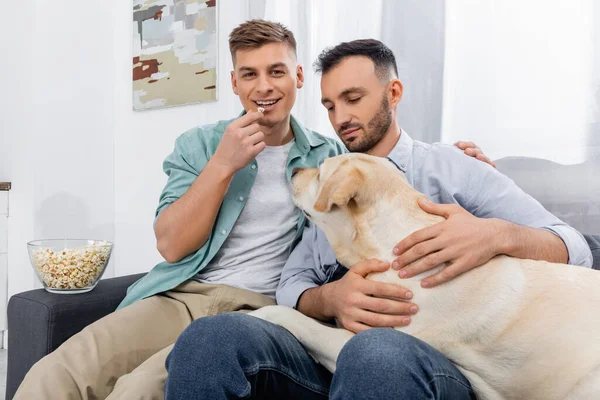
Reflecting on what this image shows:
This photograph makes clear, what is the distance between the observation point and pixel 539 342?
38.2 inches

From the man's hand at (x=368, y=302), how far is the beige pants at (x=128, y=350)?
391 millimetres

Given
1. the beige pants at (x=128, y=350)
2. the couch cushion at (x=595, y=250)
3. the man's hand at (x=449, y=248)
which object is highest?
the man's hand at (x=449, y=248)

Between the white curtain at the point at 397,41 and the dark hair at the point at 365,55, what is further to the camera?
the white curtain at the point at 397,41

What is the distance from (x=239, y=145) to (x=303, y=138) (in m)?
0.32

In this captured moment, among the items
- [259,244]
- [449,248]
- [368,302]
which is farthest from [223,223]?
[449,248]

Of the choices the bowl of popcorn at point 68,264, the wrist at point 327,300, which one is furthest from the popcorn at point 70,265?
the wrist at point 327,300

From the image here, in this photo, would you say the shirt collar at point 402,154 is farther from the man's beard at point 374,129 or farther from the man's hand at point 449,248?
the man's hand at point 449,248

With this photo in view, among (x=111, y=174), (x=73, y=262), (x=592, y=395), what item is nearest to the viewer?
(x=592, y=395)

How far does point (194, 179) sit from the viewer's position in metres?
1.61

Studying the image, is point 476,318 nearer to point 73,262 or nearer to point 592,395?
point 592,395

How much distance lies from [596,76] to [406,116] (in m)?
0.62

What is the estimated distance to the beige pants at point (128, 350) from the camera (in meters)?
1.18

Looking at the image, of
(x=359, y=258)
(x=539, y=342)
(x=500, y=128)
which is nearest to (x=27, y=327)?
(x=359, y=258)

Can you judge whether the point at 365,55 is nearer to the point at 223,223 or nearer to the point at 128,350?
the point at 223,223
